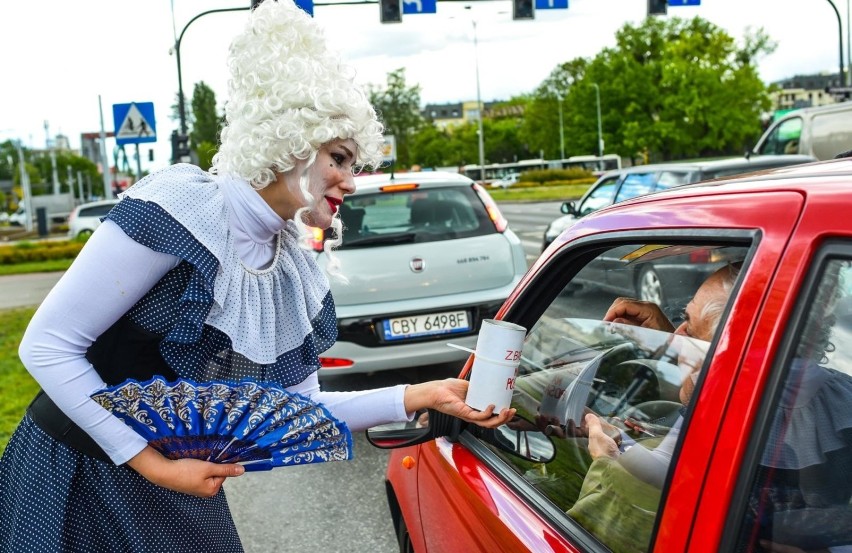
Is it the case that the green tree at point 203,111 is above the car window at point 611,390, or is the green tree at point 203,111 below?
above

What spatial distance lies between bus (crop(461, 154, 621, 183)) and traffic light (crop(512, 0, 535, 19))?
136 feet

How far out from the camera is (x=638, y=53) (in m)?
62.6

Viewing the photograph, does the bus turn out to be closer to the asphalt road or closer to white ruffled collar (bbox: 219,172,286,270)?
the asphalt road

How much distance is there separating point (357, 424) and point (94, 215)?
3133 cm

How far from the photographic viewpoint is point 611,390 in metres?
1.89

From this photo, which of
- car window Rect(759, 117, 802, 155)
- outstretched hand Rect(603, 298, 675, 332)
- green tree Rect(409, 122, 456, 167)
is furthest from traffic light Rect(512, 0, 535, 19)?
green tree Rect(409, 122, 456, 167)

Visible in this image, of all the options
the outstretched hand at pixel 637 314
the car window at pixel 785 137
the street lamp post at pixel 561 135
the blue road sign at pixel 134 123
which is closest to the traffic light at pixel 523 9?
the car window at pixel 785 137

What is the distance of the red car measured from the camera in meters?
1.12

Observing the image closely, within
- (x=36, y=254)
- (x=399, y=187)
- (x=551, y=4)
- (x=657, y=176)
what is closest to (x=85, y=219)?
(x=36, y=254)

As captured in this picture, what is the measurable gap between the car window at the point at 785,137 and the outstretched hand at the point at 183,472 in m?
13.1

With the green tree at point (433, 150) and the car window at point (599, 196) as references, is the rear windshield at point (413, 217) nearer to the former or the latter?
the car window at point (599, 196)

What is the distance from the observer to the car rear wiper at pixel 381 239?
588cm

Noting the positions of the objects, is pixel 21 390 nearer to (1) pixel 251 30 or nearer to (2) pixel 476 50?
(1) pixel 251 30

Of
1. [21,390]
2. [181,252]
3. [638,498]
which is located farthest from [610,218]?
[21,390]
